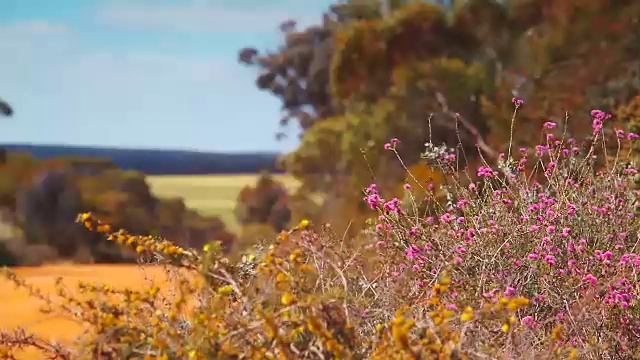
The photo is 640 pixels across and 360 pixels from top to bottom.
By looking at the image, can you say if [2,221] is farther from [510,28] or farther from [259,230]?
[510,28]

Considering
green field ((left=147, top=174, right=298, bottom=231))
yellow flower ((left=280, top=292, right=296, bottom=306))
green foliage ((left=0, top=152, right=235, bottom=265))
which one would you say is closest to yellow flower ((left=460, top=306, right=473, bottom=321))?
yellow flower ((left=280, top=292, right=296, bottom=306))

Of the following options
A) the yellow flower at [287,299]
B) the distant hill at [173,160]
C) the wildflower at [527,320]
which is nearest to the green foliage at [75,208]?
the distant hill at [173,160]

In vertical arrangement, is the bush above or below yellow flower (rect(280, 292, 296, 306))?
below

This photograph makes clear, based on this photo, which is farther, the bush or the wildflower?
the wildflower

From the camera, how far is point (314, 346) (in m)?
2.01

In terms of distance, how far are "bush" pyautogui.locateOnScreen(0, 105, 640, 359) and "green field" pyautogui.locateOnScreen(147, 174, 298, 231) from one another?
7497mm

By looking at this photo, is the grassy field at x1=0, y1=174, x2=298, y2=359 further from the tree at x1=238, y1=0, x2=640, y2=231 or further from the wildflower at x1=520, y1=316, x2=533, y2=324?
the wildflower at x1=520, y1=316, x2=533, y2=324

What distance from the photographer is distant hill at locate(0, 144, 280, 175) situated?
11195 millimetres

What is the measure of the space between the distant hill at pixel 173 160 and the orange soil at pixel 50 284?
2.06 metres

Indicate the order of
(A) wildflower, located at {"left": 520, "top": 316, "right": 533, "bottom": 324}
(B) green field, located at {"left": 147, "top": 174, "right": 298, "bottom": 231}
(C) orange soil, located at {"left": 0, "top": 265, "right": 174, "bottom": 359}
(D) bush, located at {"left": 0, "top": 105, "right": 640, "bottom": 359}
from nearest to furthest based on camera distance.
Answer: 1. (D) bush, located at {"left": 0, "top": 105, "right": 640, "bottom": 359}
2. (A) wildflower, located at {"left": 520, "top": 316, "right": 533, "bottom": 324}
3. (C) orange soil, located at {"left": 0, "top": 265, "right": 174, "bottom": 359}
4. (B) green field, located at {"left": 147, "top": 174, "right": 298, "bottom": 231}

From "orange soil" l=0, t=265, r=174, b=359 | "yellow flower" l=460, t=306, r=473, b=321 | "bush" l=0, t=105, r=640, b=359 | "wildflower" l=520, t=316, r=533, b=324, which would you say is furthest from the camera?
Result: "orange soil" l=0, t=265, r=174, b=359

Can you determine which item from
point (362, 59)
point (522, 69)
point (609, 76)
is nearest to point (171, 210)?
point (362, 59)

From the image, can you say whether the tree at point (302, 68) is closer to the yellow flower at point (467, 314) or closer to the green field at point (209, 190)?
the green field at point (209, 190)

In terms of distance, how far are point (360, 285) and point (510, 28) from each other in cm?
777
